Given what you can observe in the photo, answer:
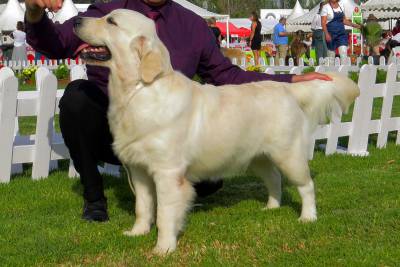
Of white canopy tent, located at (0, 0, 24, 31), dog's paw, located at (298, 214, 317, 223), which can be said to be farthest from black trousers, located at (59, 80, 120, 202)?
white canopy tent, located at (0, 0, 24, 31)

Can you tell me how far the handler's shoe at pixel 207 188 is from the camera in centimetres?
528

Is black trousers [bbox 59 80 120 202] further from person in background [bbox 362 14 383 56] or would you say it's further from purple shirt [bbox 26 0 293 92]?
person in background [bbox 362 14 383 56]

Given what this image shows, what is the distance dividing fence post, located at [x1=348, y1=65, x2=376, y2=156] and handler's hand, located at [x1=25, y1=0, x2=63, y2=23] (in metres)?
4.53

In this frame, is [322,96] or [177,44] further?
[177,44]

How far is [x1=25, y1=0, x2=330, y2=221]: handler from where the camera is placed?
4.55 m

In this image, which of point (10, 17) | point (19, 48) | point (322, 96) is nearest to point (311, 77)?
point (322, 96)

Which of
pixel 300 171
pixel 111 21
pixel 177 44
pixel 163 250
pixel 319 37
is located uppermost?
pixel 111 21

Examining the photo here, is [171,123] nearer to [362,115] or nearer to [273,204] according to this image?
[273,204]

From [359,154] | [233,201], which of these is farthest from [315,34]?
[233,201]

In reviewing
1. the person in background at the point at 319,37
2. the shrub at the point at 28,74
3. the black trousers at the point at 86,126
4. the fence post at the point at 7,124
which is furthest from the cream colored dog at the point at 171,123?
the shrub at the point at 28,74

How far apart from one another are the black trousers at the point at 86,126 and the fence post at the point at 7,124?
1333mm

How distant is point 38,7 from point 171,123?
112cm

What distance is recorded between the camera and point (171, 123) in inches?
148

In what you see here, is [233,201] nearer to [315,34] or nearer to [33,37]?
[33,37]
